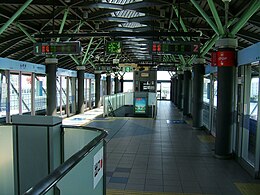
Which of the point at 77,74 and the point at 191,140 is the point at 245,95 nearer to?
the point at 191,140

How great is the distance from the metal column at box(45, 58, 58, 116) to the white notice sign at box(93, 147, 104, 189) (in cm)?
940

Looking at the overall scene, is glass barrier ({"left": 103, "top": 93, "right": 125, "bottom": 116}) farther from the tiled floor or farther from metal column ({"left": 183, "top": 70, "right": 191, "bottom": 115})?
the tiled floor

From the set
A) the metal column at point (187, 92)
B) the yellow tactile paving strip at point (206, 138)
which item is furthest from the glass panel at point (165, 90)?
the yellow tactile paving strip at point (206, 138)

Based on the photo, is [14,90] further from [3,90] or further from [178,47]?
[178,47]

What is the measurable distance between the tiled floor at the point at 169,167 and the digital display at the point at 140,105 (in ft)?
27.8

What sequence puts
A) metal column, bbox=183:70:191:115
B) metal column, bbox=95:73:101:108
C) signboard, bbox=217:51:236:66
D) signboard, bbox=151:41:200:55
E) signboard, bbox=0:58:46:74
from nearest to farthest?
signboard, bbox=217:51:236:66 → signboard, bbox=151:41:200:55 → signboard, bbox=0:58:46:74 → metal column, bbox=183:70:191:115 → metal column, bbox=95:73:101:108

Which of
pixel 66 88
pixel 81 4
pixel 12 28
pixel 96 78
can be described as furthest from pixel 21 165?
pixel 96 78

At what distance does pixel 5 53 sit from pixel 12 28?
11.7ft

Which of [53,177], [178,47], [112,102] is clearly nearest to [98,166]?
[53,177]

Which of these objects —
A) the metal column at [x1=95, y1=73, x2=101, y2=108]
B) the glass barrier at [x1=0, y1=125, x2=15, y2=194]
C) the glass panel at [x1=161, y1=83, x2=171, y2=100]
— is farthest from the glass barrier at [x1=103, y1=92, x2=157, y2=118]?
the glass panel at [x1=161, y1=83, x2=171, y2=100]

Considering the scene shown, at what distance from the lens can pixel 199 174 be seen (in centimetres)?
585

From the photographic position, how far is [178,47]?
8.31m

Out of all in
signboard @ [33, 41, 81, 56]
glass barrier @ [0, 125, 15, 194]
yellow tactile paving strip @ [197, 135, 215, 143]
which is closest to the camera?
glass barrier @ [0, 125, 15, 194]

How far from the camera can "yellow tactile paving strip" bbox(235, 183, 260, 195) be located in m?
4.88
